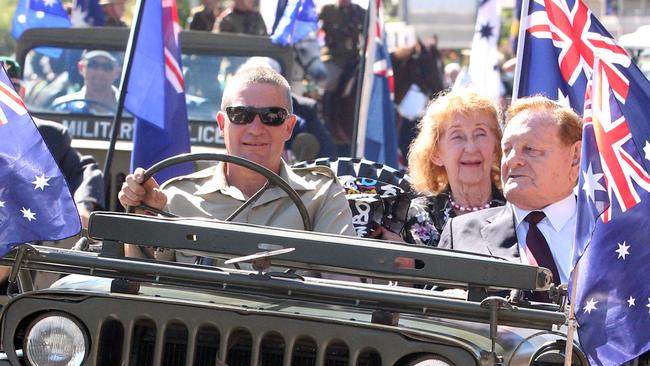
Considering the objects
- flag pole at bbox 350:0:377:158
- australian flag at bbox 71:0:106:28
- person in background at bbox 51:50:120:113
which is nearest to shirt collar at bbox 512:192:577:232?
flag pole at bbox 350:0:377:158

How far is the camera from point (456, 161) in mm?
5980

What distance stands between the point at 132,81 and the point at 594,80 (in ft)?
13.4

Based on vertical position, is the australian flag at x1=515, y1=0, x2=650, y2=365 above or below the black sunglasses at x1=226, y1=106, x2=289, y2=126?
below

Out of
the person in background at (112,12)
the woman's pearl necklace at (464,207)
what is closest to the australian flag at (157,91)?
the woman's pearl necklace at (464,207)

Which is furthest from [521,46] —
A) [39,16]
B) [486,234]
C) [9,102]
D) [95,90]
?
[39,16]

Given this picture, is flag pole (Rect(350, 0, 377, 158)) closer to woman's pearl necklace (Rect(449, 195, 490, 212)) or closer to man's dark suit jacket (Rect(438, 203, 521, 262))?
woman's pearl necklace (Rect(449, 195, 490, 212))

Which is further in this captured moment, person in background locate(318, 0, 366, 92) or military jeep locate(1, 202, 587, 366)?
person in background locate(318, 0, 366, 92)

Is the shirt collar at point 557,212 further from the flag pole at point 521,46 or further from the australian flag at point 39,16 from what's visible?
the australian flag at point 39,16

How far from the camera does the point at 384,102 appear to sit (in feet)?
35.3

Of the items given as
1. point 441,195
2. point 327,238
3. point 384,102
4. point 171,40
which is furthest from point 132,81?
point 327,238

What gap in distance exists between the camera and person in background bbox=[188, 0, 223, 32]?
1395 centimetres

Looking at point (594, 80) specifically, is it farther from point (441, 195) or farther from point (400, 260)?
point (441, 195)

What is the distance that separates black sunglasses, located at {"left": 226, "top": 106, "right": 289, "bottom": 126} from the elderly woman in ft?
3.05

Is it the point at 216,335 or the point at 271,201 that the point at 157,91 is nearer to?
the point at 271,201
